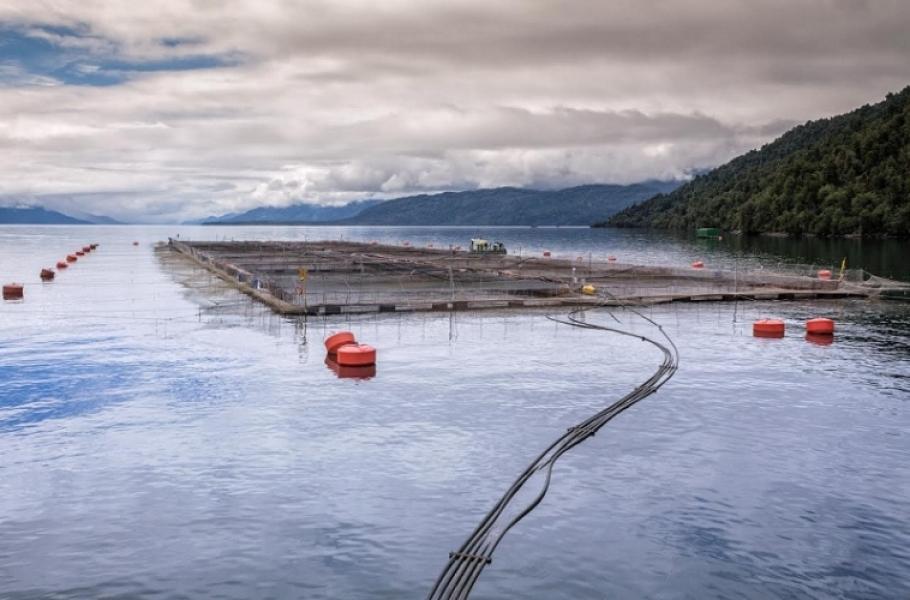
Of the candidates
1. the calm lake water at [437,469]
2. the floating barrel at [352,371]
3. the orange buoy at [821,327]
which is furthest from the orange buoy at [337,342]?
the orange buoy at [821,327]

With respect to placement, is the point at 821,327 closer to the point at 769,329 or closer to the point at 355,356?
the point at 769,329

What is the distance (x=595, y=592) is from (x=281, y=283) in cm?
6984

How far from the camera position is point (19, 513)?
19875 mm

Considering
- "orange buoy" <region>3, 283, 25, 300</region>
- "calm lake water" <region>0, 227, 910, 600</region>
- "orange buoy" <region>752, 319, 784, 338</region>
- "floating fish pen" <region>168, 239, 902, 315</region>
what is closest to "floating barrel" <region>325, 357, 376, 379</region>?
"calm lake water" <region>0, 227, 910, 600</region>

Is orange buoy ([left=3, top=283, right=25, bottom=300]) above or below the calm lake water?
above

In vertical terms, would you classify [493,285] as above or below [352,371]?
above

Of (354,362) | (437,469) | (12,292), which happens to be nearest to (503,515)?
(437,469)

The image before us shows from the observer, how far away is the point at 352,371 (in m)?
37.0

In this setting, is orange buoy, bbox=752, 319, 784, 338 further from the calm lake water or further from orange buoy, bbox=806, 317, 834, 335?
the calm lake water

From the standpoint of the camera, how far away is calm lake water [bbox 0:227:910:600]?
17.0 meters

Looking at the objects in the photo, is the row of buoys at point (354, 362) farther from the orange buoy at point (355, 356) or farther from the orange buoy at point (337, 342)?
the orange buoy at point (337, 342)

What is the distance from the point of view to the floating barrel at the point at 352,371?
118ft

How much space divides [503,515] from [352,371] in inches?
713

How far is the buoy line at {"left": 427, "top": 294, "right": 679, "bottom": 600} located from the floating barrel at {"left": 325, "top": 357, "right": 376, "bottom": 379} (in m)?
11.5
